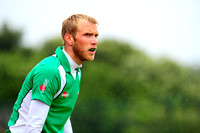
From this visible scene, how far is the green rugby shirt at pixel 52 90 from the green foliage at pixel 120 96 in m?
3.35

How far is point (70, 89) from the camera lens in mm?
2441

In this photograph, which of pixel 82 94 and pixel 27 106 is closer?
pixel 27 106

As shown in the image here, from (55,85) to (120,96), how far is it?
4.29m

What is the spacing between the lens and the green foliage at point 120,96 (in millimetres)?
6059

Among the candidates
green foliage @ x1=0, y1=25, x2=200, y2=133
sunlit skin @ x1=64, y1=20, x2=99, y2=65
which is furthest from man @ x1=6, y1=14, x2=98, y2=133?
green foliage @ x1=0, y1=25, x2=200, y2=133

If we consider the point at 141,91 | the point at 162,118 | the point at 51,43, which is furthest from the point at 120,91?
the point at 51,43

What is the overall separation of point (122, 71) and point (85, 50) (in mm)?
5223

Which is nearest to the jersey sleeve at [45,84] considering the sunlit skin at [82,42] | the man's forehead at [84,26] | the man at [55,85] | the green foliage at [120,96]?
→ the man at [55,85]

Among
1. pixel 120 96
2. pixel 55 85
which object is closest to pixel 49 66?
pixel 55 85

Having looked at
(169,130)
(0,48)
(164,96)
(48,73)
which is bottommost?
(169,130)

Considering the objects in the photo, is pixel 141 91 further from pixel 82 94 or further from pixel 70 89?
pixel 70 89

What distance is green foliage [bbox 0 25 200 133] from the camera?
239 inches

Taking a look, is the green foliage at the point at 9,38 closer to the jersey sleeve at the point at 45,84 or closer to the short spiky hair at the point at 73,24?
the short spiky hair at the point at 73,24

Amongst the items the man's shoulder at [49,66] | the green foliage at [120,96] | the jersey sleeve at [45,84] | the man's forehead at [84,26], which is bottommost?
the green foliage at [120,96]
